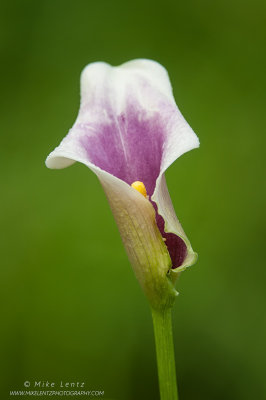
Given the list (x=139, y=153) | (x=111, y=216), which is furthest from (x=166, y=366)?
(x=111, y=216)

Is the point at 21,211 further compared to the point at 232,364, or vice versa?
the point at 21,211

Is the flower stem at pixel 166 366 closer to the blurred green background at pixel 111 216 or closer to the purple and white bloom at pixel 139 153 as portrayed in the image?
the purple and white bloom at pixel 139 153

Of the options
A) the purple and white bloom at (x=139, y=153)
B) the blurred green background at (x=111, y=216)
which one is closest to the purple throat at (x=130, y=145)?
the purple and white bloom at (x=139, y=153)

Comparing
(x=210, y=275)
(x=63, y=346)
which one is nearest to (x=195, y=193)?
(x=210, y=275)

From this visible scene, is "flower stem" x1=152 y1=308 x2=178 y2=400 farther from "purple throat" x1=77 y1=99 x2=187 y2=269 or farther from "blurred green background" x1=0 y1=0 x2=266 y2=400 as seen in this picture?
"blurred green background" x1=0 y1=0 x2=266 y2=400

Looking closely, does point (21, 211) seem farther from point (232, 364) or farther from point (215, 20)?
point (215, 20)

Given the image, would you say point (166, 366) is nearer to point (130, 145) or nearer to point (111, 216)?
point (130, 145)

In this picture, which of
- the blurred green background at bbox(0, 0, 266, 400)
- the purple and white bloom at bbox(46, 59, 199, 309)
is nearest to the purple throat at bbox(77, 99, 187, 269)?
the purple and white bloom at bbox(46, 59, 199, 309)
